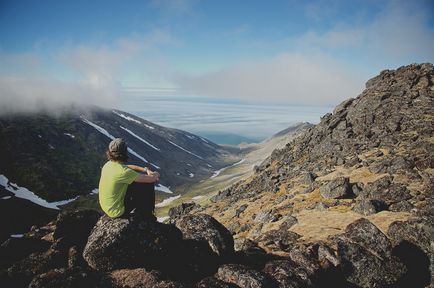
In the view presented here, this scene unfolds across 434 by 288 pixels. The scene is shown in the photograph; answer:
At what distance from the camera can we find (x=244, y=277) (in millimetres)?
15914

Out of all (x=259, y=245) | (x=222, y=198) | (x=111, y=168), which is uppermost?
(x=111, y=168)

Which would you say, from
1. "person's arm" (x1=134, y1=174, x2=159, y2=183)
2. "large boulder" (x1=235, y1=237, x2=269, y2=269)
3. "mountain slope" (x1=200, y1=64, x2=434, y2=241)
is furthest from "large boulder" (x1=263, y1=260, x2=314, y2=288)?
"mountain slope" (x1=200, y1=64, x2=434, y2=241)

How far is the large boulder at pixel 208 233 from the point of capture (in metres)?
18.5

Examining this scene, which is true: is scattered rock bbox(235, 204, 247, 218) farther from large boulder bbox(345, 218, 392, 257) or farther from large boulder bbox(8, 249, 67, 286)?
large boulder bbox(8, 249, 67, 286)

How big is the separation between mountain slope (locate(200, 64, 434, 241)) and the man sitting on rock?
18852mm

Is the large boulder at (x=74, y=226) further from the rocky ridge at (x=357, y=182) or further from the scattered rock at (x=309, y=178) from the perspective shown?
the scattered rock at (x=309, y=178)

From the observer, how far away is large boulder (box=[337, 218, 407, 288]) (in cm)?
1898

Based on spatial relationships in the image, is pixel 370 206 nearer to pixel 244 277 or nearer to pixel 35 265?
pixel 244 277

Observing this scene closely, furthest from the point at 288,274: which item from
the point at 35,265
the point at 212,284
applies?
the point at 35,265

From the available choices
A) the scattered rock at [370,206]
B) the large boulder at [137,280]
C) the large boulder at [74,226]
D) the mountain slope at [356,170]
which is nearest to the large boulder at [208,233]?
the large boulder at [137,280]

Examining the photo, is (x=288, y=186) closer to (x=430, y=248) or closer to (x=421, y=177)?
(x=421, y=177)

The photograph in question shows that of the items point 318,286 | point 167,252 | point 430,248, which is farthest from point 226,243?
point 430,248

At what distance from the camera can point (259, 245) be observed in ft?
82.0

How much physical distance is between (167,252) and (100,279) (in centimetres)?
360
